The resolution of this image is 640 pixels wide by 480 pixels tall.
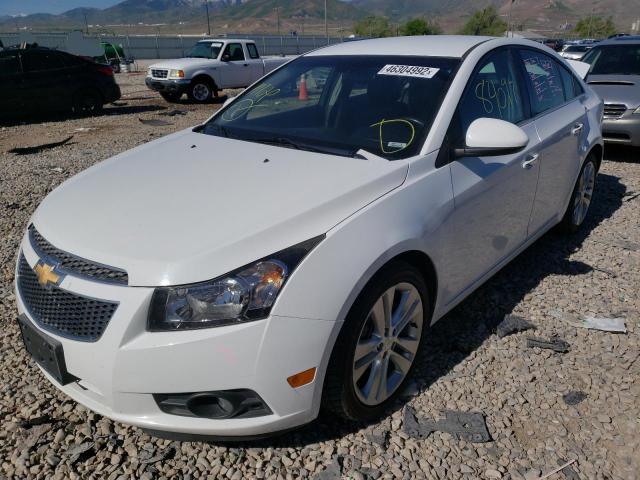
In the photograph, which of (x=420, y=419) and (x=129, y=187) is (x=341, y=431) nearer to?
(x=420, y=419)

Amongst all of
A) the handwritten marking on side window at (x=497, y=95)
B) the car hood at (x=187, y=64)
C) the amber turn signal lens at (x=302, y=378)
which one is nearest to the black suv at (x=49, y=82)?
the car hood at (x=187, y=64)

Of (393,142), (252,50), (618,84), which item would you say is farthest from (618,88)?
(252,50)

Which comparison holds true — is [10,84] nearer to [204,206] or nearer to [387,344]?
[204,206]

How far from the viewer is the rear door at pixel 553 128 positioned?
3.65 m

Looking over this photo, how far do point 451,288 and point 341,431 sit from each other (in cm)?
95

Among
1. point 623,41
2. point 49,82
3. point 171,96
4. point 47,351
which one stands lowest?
point 171,96

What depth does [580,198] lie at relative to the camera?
4641 mm

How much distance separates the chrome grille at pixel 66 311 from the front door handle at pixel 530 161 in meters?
2.52

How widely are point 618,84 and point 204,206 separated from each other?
24.3ft

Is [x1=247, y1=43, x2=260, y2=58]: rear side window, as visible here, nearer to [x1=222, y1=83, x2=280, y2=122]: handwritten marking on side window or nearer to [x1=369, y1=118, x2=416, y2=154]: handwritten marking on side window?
[x1=222, y1=83, x2=280, y2=122]: handwritten marking on side window

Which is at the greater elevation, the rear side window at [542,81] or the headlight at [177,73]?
the rear side window at [542,81]

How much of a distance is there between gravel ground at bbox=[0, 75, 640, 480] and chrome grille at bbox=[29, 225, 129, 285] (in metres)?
0.87

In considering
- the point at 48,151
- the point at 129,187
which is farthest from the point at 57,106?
the point at 129,187

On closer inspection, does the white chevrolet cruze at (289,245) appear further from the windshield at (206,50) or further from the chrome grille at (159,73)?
the windshield at (206,50)
